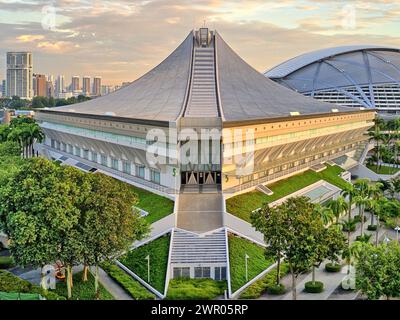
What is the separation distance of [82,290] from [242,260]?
5969 mm

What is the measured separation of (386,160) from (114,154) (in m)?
26.8

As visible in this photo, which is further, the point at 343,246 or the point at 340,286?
the point at 340,286

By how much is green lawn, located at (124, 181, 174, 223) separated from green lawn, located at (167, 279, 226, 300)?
159 inches

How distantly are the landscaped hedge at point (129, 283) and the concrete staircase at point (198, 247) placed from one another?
74.1 inches

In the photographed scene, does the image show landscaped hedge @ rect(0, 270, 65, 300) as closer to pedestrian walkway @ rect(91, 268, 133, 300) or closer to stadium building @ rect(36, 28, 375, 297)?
pedestrian walkway @ rect(91, 268, 133, 300)

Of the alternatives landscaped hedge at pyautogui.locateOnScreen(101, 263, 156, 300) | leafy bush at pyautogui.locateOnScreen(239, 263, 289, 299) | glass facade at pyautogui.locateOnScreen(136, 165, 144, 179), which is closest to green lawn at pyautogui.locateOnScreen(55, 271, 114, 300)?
landscaped hedge at pyautogui.locateOnScreen(101, 263, 156, 300)

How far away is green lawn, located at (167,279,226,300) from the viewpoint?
1658cm

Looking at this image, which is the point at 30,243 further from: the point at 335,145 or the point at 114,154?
the point at 335,145

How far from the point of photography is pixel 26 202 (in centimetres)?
1551

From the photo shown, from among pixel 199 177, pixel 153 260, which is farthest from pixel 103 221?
pixel 199 177

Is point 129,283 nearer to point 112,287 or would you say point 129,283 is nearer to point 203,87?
point 112,287

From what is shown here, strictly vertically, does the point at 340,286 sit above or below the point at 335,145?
below

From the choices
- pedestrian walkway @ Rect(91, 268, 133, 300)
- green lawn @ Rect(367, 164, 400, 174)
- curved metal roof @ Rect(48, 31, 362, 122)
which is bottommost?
pedestrian walkway @ Rect(91, 268, 133, 300)

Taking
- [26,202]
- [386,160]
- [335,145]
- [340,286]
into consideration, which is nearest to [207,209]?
[340,286]
